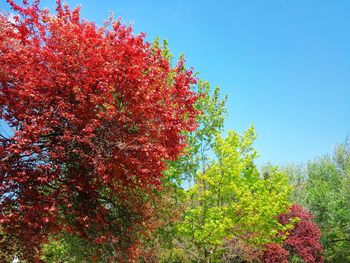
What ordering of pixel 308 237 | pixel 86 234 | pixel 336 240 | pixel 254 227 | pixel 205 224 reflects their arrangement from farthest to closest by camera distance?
pixel 336 240, pixel 308 237, pixel 254 227, pixel 205 224, pixel 86 234

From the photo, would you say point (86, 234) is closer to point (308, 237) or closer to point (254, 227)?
point (254, 227)

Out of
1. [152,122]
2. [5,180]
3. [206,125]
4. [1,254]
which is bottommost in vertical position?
[1,254]

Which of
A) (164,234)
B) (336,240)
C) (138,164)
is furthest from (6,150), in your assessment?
(336,240)

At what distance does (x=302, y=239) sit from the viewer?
30031 millimetres

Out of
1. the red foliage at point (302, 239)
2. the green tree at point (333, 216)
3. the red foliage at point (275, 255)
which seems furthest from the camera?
the green tree at point (333, 216)

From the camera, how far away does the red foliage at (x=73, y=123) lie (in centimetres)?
1002

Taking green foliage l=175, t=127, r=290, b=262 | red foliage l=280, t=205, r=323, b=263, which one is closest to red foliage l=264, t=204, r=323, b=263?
red foliage l=280, t=205, r=323, b=263

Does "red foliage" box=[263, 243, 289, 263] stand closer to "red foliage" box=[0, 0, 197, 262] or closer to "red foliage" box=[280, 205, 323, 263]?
"red foliage" box=[280, 205, 323, 263]

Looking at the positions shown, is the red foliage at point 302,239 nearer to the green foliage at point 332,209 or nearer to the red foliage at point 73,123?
the green foliage at point 332,209

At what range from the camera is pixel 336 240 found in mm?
35594

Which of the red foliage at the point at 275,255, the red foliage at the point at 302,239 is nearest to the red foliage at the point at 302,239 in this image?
the red foliage at the point at 302,239

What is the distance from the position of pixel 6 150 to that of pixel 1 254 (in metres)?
3.57

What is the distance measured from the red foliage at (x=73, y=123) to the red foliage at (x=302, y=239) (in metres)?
21.3

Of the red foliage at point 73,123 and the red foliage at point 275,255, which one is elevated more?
the red foliage at point 73,123
